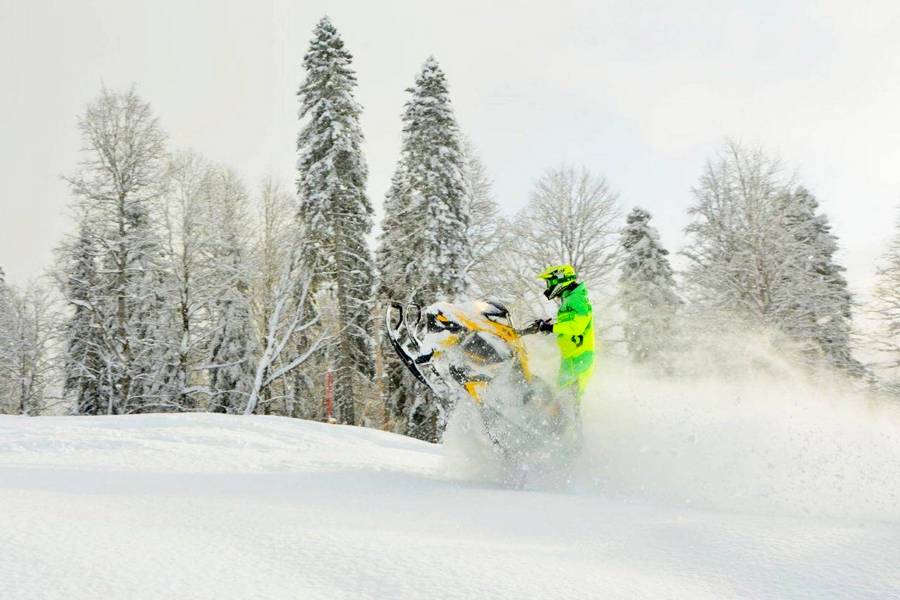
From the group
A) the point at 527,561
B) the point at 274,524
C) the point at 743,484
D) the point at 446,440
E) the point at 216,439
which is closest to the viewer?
the point at 527,561

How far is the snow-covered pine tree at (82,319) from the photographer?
828 inches

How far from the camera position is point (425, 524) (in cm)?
384

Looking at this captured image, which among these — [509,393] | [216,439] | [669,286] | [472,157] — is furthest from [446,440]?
[669,286]

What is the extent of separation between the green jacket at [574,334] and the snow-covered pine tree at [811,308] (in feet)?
57.1

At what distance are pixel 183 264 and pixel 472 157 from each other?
1260 cm

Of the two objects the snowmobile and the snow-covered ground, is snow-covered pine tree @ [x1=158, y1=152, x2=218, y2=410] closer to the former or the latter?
the snow-covered ground

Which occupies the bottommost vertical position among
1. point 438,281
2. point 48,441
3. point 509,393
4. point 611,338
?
point 48,441

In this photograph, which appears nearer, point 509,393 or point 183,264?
point 509,393

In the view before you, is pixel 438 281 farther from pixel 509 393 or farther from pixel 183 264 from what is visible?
pixel 509 393

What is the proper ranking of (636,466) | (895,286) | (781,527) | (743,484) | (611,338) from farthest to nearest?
(895,286)
(611,338)
(636,466)
(743,484)
(781,527)

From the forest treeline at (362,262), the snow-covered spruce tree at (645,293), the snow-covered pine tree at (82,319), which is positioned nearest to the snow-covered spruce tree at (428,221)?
the forest treeline at (362,262)

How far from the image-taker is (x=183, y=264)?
2342 centimetres

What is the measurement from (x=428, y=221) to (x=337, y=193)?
12.8 ft

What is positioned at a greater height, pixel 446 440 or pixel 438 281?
pixel 438 281
